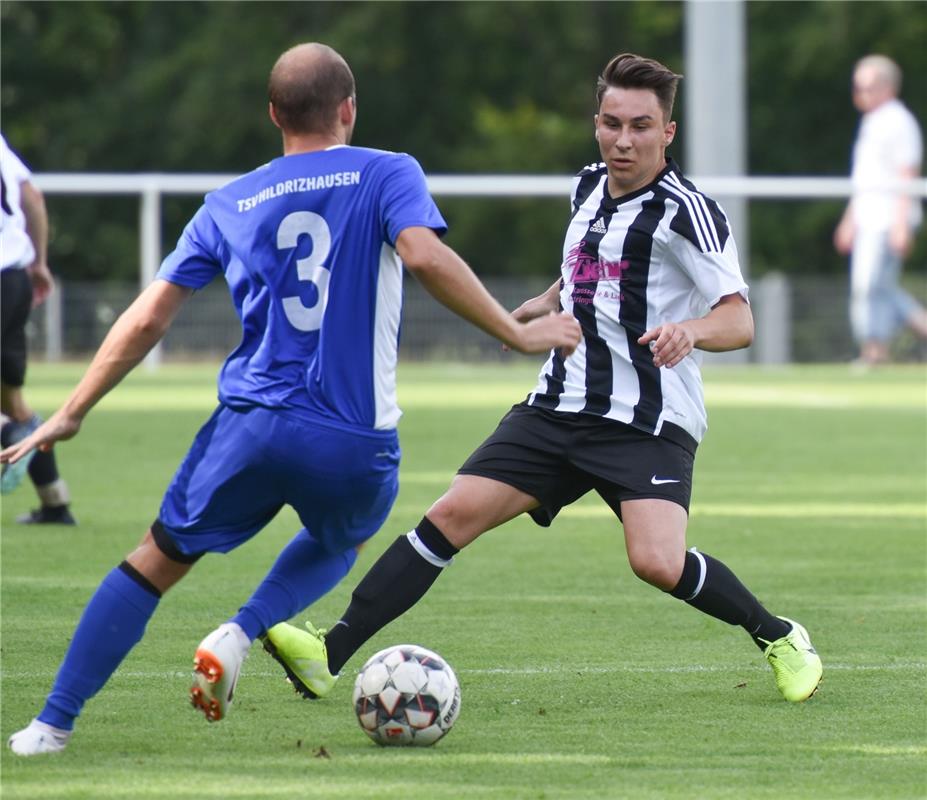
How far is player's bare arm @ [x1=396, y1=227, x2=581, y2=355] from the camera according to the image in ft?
14.9

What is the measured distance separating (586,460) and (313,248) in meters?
1.37

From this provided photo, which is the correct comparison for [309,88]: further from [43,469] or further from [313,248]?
[43,469]

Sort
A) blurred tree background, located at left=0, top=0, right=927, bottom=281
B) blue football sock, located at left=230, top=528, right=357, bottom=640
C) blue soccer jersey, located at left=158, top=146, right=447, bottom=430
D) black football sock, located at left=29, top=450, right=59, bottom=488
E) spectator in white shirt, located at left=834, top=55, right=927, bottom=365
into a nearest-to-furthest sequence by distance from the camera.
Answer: blue soccer jersey, located at left=158, top=146, right=447, bottom=430
blue football sock, located at left=230, top=528, right=357, bottom=640
black football sock, located at left=29, top=450, right=59, bottom=488
spectator in white shirt, located at left=834, top=55, right=927, bottom=365
blurred tree background, located at left=0, top=0, right=927, bottom=281

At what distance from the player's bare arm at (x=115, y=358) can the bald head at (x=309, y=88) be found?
1.68 feet

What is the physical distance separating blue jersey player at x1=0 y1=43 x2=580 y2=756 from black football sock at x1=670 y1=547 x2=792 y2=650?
1.18 m

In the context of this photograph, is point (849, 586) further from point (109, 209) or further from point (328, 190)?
point (109, 209)

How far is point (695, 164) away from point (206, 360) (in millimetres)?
6706

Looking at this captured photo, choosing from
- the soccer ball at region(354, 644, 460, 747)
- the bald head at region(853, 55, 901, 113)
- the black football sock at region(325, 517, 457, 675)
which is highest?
the bald head at region(853, 55, 901, 113)

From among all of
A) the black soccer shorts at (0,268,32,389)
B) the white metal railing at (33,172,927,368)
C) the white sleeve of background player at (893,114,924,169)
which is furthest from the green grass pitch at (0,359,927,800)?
the white metal railing at (33,172,927,368)

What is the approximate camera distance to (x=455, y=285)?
4.57 meters

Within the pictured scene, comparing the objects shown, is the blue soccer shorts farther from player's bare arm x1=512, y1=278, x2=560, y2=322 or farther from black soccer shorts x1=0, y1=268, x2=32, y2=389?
black soccer shorts x1=0, y1=268, x2=32, y2=389

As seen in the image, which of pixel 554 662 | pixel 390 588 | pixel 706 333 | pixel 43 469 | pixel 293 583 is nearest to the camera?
pixel 293 583

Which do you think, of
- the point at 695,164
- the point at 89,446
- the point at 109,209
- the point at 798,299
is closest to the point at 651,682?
the point at 89,446

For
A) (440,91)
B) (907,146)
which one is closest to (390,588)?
(907,146)
